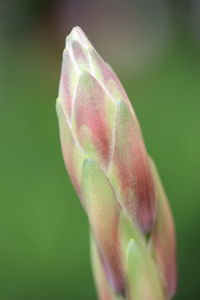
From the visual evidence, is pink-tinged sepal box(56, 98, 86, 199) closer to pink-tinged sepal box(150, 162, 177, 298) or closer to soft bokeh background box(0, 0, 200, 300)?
pink-tinged sepal box(150, 162, 177, 298)

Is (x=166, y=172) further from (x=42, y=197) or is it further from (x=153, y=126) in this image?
(x=42, y=197)

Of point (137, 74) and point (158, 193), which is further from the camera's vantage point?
point (137, 74)

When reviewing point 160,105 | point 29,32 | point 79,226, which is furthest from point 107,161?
point 29,32

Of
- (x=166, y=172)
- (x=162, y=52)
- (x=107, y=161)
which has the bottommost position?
(x=166, y=172)

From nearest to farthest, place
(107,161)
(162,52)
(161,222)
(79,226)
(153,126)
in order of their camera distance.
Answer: (107,161), (161,222), (79,226), (153,126), (162,52)

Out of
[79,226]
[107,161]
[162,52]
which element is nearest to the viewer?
[107,161]

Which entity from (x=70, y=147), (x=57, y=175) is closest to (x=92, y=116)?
(x=70, y=147)

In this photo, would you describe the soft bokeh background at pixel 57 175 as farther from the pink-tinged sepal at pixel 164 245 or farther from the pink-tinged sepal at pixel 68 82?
the pink-tinged sepal at pixel 68 82
